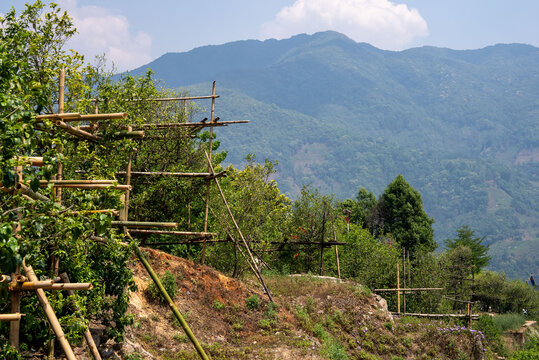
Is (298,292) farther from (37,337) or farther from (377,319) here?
(37,337)

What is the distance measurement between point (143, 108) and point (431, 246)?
3354 cm

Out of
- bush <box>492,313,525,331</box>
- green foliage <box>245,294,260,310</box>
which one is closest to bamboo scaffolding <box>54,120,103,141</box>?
green foliage <box>245,294,260,310</box>

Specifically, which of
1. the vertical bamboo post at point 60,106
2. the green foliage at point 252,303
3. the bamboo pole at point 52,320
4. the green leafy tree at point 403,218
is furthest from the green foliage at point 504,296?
the bamboo pole at point 52,320

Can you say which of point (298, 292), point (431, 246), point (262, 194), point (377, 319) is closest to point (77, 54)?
point (262, 194)

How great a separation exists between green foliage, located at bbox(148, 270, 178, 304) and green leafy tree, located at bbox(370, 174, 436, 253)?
3390cm

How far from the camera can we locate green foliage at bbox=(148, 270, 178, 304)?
1323 cm

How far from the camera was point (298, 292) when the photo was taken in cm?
1803

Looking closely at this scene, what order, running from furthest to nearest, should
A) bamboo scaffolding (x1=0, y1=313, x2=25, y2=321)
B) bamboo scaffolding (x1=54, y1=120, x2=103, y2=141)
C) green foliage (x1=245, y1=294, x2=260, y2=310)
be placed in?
green foliage (x1=245, y1=294, x2=260, y2=310), bamboo scaffolding (x1=54, y1=120, x2=103, y2=141), bamboo scaffolding (x1=0, y1=313, x2=25, y2=321)

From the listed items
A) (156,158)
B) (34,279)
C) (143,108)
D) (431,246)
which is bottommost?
(431,246)

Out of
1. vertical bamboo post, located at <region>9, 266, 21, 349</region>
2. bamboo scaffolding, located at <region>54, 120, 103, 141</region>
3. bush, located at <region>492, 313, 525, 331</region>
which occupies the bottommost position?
bush, located at <region>492, 313, 525, 331</region>

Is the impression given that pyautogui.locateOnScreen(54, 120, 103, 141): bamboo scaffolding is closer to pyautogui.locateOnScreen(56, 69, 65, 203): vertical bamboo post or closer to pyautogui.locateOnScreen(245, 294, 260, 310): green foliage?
pyautogui.locateOnScreen(56, 69, 65, 203): vertical bamboo post

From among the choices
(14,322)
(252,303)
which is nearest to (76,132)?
(14,322)

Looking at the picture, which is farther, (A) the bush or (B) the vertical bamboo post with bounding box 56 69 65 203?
(A) the bush

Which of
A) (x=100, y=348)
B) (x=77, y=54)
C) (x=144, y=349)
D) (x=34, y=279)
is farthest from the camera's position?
(x=77, y=54)
